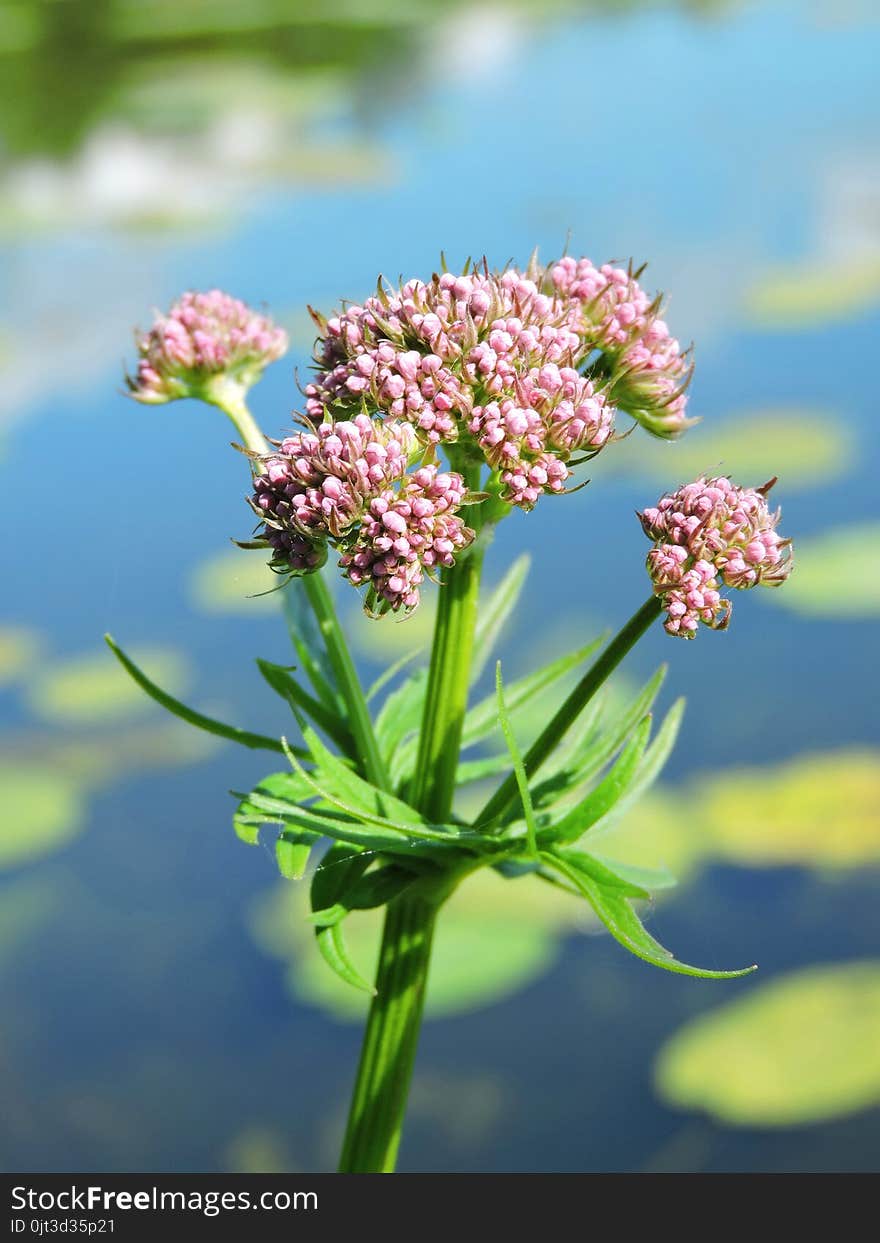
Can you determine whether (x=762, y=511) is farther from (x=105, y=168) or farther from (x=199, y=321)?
(x=105, y=168)

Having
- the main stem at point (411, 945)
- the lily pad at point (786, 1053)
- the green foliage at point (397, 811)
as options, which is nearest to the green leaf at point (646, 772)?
the green foliage at point (397, 811)

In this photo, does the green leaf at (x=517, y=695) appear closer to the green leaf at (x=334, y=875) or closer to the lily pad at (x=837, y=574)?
the green leaf at (x=334, y=875)

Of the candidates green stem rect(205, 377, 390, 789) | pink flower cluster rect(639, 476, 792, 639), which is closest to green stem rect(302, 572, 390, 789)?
green stem rect(205, 377, 390, 789)

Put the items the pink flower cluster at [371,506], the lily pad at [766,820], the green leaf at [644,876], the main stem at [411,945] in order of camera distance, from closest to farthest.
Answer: the pink flower cluster at [371,506], the main stem at [411,945], the green leaf at [644,876], the lily pad at [766,820]

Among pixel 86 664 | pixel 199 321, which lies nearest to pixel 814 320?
pixel 86 664

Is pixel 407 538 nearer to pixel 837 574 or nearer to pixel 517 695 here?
pixel 517 695
